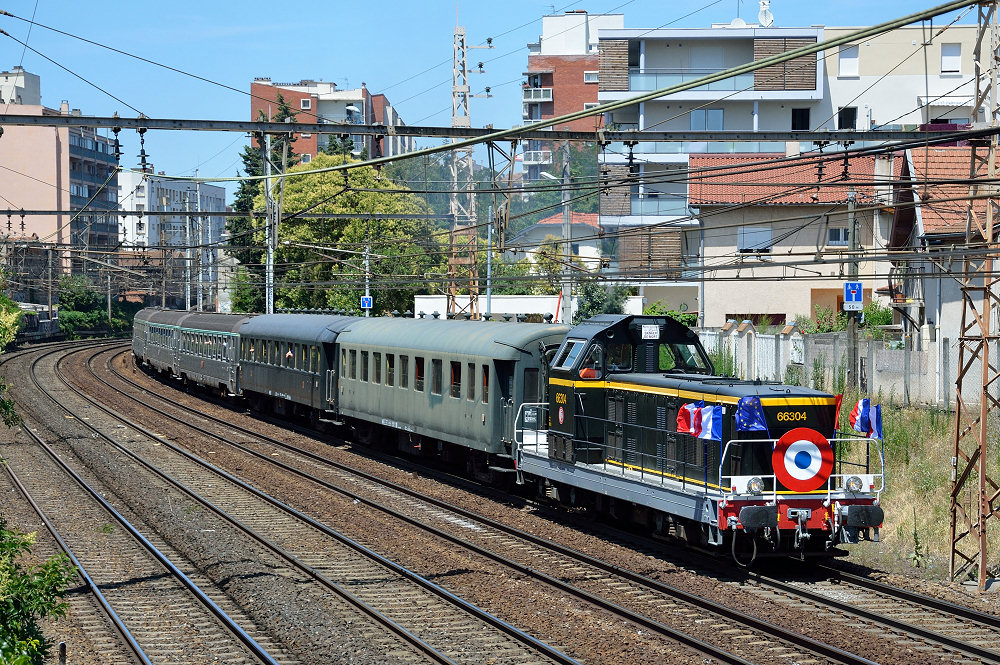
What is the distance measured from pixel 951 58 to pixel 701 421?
56.7 m

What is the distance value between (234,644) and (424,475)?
38.1 feet

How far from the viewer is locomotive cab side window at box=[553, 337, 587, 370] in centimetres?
1675

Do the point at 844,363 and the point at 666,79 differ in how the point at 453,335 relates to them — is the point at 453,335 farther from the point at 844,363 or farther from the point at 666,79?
the point at 666,79

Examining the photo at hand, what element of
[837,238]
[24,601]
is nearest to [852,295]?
[24,601]

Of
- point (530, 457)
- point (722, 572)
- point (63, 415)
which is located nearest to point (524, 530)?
point (530, 457)

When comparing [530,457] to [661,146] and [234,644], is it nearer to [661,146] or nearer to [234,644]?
[234,644]

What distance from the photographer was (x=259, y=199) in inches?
2874

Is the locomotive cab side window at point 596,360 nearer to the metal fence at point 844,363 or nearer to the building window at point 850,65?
the metal fence at point 844,363

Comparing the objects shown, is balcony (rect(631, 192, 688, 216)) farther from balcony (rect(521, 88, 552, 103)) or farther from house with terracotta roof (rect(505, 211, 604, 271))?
balcony (rect(521, 88, 552, 103))

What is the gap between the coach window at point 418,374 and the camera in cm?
2259

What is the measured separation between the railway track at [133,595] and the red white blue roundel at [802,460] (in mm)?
6626

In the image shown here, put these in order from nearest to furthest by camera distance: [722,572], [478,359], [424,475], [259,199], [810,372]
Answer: [722,572] < [478,359] < [424,475] < [810,372] < [259,199]

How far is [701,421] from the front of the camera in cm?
1345

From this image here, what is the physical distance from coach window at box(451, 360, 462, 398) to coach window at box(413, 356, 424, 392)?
4.93 feet
